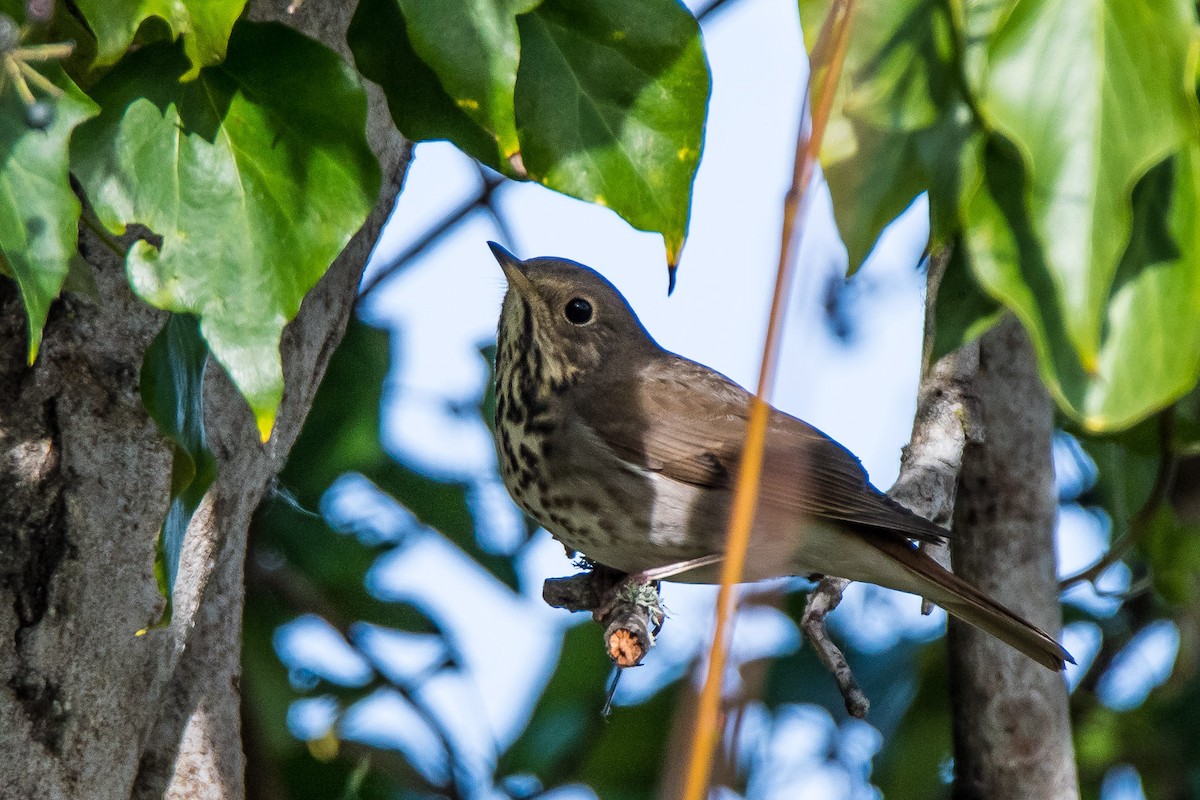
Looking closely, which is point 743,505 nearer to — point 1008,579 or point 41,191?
point 41,191

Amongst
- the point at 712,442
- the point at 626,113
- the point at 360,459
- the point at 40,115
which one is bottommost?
the point at 360,459

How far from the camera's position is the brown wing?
3963 mm

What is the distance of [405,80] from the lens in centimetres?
250

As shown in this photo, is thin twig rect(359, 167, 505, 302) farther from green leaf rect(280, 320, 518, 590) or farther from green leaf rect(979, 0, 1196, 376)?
green leaf rect(979, 0, 1196, 376)

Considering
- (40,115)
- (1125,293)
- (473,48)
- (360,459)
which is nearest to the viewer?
(1125,293)

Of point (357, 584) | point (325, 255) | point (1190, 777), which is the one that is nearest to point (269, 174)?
point (325, 255)

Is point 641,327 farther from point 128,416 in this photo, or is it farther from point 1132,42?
point 1132,42

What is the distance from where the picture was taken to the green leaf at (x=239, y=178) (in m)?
2.17

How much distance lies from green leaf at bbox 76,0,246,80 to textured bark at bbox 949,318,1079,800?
9.40ft

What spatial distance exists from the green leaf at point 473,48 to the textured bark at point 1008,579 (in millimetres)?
2540

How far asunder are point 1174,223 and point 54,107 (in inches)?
64.5

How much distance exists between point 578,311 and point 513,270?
0.26m

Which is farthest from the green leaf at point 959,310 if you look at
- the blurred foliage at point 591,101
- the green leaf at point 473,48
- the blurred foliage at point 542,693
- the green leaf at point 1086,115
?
the blurred foliage at point 542,693

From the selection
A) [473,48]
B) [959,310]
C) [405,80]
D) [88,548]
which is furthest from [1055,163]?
[88,548]
